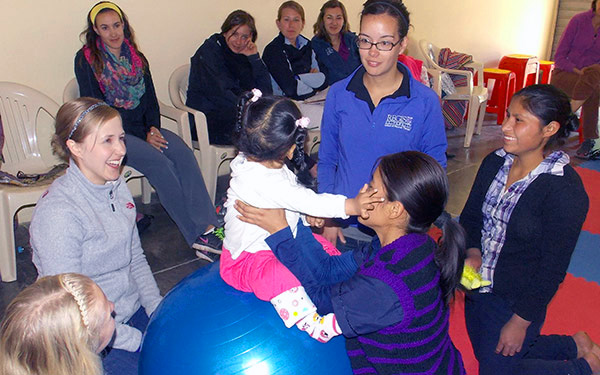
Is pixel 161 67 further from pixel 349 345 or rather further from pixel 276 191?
pixel 349 345

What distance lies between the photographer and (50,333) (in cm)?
129

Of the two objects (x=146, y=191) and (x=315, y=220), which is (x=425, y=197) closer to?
(x=315, y=220)

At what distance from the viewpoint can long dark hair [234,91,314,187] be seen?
191 cm

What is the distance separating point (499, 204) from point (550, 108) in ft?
1.37

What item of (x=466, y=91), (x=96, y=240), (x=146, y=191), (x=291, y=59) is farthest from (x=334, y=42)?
(x=96, y=240)

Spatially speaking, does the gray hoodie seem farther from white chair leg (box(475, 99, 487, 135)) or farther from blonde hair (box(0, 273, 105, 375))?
white chair leg (box(475, 99, 487, 135))

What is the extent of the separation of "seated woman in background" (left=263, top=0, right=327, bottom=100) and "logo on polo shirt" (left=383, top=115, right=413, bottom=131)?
2667mm

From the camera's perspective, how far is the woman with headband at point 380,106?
2143 mm

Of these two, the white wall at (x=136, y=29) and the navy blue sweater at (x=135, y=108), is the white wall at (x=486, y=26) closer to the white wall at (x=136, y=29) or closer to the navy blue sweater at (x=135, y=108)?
the white wall at (x=136, y=29)

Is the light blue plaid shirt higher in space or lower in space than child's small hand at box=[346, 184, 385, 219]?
lower

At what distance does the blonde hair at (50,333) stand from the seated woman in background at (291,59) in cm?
365

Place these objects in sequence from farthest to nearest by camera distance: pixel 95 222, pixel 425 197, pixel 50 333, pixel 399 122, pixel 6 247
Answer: pixel 6 247 < pixel 399 122 < pixel 95 222 < pixel 425 197 < pixel 50 333

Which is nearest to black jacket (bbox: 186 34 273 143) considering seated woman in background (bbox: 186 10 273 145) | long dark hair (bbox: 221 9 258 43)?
seated woman in background (bbox: 186 10 273 145)

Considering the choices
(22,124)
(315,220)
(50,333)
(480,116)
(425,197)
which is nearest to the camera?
(50,333)
